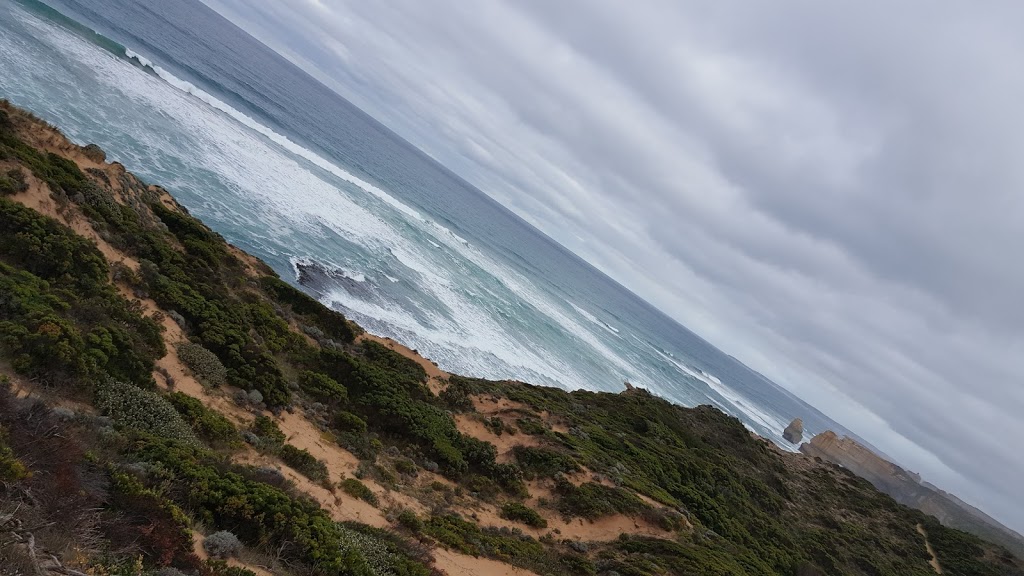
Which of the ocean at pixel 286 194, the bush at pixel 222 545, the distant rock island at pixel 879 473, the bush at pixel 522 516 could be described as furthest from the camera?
the distant rock island at pixel 879 473

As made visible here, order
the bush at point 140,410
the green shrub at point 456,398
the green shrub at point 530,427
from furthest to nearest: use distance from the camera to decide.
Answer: the green shrub at point 530,427 < the green shrub at point 456,398 < the bush at point 140,410

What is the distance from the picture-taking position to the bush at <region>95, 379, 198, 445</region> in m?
7.63

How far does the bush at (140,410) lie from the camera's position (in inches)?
300

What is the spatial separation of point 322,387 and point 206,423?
5.40 meters

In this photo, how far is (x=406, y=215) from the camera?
55.5 metres

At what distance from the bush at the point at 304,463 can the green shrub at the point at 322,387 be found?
12.7 feet

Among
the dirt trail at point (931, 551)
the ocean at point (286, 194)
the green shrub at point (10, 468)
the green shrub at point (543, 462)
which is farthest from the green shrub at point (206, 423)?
the dirt trail at point (931, 551)

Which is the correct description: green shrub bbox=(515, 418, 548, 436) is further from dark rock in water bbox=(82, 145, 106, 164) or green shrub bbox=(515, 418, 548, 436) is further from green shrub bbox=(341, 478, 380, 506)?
dark rock in water bbox=(82, 145, 106, 164)

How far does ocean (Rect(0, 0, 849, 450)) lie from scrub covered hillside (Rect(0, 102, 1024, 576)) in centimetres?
839

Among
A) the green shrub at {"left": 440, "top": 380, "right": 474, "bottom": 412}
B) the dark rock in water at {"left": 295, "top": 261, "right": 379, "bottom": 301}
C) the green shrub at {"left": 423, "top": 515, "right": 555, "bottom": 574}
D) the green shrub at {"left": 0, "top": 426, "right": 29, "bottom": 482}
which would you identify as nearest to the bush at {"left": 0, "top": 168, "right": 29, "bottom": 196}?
the green shrub at {"left": 0, "top": 426, "right": 29, "bottom": 482}

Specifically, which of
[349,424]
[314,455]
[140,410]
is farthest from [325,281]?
[140,410]

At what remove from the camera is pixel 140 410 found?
7961mm

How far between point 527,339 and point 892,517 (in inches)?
1032

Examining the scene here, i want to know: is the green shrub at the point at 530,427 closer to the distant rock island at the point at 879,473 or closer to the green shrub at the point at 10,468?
the green shrub at the point at 10,468
